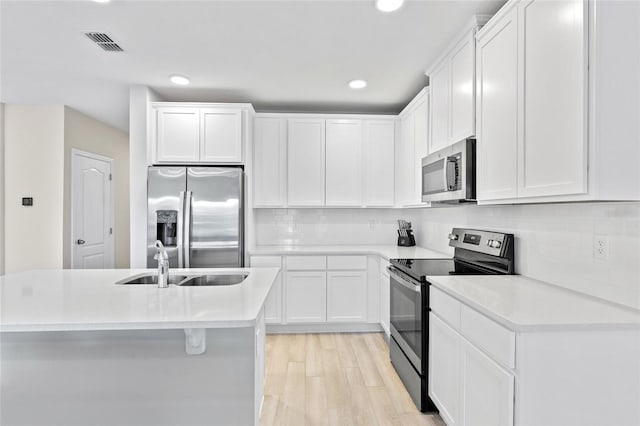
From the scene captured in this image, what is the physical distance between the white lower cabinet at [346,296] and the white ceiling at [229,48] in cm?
197

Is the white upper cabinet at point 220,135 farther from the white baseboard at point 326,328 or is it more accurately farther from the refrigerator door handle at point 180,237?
the white baseboard at point 326,328

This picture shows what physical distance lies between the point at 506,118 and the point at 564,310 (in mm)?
Answer: 1021

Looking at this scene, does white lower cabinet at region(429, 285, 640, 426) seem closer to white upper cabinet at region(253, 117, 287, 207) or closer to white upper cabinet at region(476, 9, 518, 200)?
white upper cabinet at region(476, 9, 518, 200)

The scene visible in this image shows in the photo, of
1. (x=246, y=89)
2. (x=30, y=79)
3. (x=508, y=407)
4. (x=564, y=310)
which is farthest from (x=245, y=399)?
(x=30, y=79)

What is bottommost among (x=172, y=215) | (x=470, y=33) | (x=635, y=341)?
(x=635, y=341)

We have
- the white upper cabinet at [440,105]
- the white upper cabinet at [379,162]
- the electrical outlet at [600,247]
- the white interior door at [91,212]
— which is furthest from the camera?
the white interior door at [91,212]

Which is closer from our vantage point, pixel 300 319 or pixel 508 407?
pixel 508 407

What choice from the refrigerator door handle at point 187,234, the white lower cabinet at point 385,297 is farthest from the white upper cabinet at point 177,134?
the white lower cabinet at point 385,297

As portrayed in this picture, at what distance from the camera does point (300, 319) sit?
376 centimetres

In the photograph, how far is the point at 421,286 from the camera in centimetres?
225

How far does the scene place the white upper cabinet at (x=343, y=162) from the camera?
406cm

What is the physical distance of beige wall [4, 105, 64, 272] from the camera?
4.33m

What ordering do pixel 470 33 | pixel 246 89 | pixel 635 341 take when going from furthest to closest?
pixel 246 89
pixel 470 33
pixel 635 341

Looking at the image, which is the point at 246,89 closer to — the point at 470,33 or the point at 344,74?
the point at 344,74
